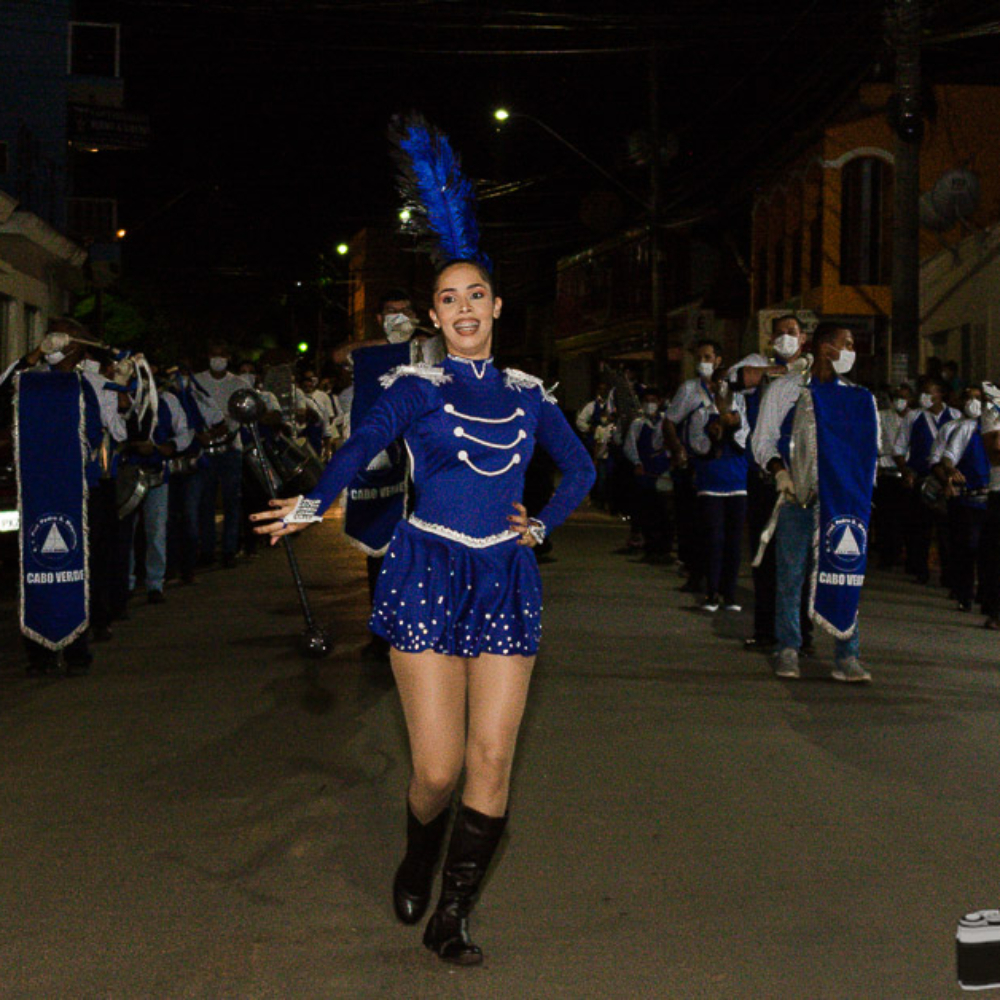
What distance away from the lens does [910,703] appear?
28.4 ft

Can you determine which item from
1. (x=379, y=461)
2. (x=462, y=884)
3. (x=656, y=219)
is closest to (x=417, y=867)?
(x=462, y=884)

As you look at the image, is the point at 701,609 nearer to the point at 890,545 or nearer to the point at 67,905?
the point at 890,545

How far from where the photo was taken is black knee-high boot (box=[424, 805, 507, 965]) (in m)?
4.55

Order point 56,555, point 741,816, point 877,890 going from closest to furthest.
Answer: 1. point 877,890
2. point 741,816
3. point 56,555

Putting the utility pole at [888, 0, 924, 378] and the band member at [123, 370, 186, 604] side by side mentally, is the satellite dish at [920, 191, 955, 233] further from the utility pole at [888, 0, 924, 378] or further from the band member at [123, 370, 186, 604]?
the band member at [123, 370, 186, 604]

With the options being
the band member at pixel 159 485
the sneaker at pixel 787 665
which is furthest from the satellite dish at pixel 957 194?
the sneaker at pixel 787 665

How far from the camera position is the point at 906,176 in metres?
18.6

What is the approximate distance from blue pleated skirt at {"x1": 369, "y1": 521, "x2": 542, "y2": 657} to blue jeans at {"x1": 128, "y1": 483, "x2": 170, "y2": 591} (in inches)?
358

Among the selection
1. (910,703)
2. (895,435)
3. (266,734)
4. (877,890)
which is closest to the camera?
(877,890)

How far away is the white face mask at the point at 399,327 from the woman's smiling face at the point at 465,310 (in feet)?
13.3

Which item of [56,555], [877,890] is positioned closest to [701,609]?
[56,555]

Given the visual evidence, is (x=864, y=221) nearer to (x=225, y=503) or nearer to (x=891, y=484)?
(x=891, y=484)

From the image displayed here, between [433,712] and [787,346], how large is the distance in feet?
19.8

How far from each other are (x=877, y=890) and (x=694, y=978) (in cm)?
107
